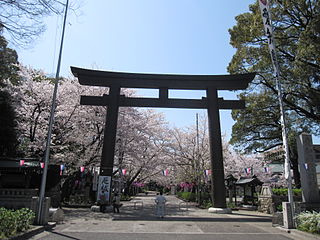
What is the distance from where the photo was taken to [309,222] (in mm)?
9250

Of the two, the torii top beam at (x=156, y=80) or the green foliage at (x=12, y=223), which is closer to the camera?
Result: the green foliage at (x=12, y=223)

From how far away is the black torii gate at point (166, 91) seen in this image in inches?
653

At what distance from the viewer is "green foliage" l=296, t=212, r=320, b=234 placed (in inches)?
348

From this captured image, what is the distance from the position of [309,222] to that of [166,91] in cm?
1124

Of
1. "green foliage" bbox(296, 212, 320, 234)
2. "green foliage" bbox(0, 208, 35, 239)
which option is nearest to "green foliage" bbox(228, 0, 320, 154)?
"green foliage" bbox(296, 212, 320, 234)

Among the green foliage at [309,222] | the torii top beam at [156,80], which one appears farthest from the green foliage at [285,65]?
the green foliage at [309,222]

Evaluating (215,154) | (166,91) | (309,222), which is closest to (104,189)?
(215,154)

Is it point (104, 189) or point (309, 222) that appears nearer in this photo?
point (309, 222)

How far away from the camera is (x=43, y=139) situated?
62.0 feet

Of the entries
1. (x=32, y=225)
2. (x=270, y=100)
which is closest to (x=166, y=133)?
(x=270, y=100)

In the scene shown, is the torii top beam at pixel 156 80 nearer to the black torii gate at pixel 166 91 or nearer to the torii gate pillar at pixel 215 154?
the black torii gate at pixel 166 91

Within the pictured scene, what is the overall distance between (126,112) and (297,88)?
44.1 feet

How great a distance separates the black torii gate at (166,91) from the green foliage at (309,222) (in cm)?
656

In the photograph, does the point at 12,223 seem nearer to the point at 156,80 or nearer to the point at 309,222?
the point at 309,222
